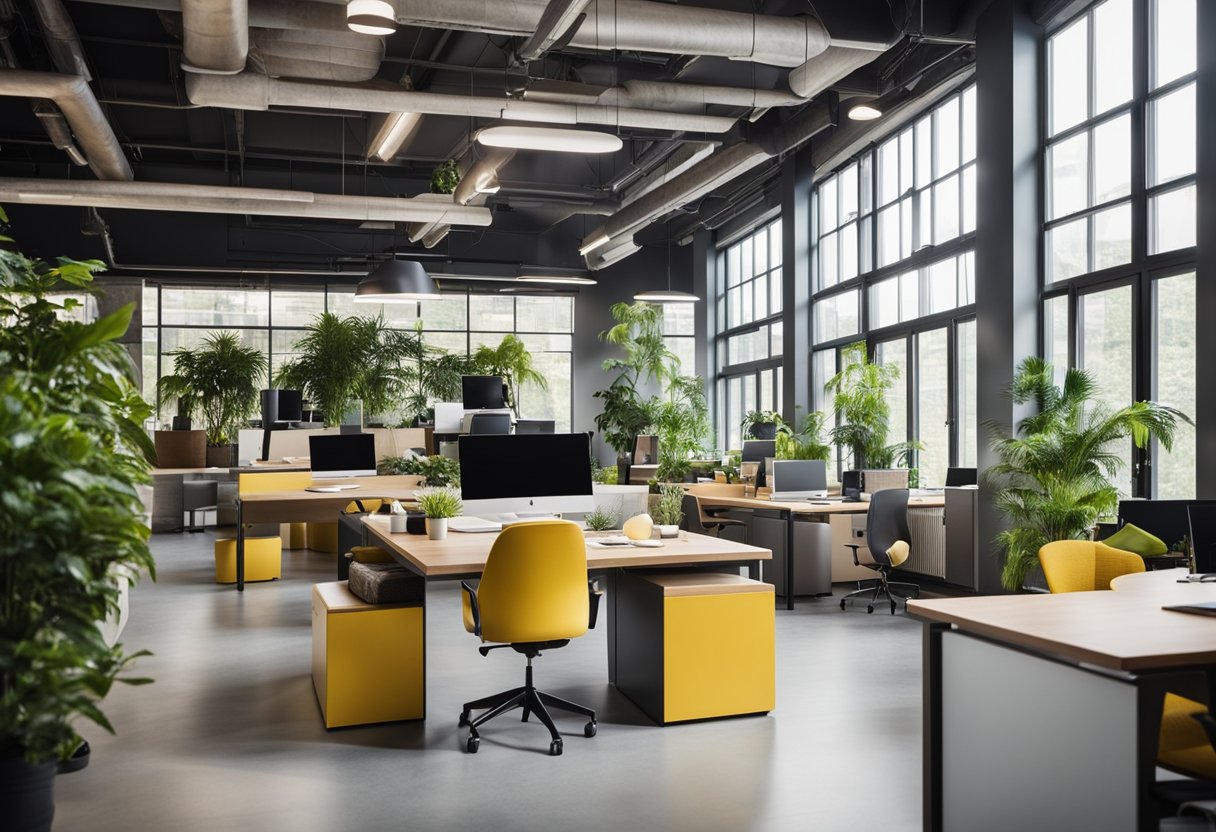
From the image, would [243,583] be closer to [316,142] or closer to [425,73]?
[425,73]

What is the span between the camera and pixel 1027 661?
107 inches

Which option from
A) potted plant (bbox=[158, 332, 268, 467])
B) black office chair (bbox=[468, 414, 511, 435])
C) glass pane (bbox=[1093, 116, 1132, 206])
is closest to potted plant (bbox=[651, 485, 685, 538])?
black office chair (bbox=[468, 414, 511, 435])

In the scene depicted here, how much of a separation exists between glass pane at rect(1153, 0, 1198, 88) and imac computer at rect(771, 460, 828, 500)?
4113 millimetres

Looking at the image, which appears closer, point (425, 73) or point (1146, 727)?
point (1146, 727)

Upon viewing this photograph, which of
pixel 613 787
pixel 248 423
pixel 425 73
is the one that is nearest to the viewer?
pixel 613 787

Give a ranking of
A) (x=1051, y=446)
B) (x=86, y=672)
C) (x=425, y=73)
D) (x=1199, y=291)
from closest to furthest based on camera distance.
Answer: (x=86, y=672) → (x=1199, y=291) → (x=1051, y=446) → (x=425, y=73)

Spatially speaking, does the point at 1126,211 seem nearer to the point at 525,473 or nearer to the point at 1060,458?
the point at 1060,458

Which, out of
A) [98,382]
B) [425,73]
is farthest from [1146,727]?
[425,73]

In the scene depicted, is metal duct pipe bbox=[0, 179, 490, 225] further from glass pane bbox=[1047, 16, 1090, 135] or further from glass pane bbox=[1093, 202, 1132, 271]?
glass pane bbox=[1093, 202, 1132, 271]

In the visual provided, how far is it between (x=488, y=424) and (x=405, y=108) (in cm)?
283

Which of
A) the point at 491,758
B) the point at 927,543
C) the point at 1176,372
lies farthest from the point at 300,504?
the point at 1176,372

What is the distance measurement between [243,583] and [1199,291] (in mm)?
7711

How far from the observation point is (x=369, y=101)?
848 centimetres

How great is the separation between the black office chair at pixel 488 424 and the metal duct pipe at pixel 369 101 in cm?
265
